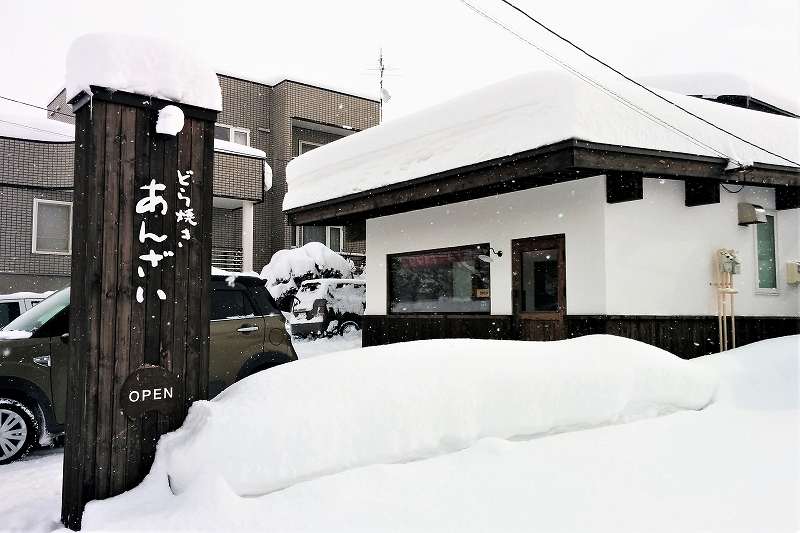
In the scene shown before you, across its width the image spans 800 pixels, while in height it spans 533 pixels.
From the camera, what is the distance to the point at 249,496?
3557mm

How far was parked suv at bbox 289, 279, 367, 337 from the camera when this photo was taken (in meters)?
14.6

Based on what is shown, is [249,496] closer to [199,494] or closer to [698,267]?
[199,494]

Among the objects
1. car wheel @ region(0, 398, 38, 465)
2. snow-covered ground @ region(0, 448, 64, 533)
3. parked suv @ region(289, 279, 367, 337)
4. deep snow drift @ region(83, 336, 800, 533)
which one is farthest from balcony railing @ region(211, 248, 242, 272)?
deep snow drift @ region(83, 336, 800, 533)

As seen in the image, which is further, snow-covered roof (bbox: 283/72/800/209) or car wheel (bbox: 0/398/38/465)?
snow-covered roof (bbox: 283/72/800/209)

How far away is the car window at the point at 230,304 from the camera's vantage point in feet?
22.6

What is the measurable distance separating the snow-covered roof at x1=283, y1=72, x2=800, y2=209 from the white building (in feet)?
0.08

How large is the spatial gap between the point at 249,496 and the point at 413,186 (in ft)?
23.6

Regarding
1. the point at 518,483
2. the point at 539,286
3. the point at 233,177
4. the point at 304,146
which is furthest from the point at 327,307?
the point at 518,483

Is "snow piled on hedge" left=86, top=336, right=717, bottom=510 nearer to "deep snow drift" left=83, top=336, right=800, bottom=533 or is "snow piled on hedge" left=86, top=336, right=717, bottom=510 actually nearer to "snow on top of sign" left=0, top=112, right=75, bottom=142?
"deep snow drift" left=83, top=336, right=800, bottom=533

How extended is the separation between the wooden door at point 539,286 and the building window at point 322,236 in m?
11.7

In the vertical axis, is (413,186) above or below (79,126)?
above

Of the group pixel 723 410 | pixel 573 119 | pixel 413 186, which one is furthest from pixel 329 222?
pixel 723 410

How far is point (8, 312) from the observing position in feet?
28.7

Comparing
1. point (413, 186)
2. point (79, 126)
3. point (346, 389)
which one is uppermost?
point (413, 186)
